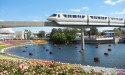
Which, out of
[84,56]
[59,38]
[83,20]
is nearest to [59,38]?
[59,38]

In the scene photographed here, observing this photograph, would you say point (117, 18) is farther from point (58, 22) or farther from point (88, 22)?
point (58, 22)

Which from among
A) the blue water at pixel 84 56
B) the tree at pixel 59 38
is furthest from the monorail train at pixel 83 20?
the tree at pixel 59 38

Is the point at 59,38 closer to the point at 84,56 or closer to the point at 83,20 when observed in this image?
the point at 83,20

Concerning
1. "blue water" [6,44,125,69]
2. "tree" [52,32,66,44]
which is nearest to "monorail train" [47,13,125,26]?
"blue water" [6,44,125,69]

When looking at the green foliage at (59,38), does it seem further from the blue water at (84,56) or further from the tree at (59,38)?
the blue water at (84,56)

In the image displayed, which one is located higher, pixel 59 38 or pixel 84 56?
pixel 84 56

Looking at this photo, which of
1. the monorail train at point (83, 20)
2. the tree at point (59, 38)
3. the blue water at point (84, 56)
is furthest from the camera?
the tree at point (59, 38)

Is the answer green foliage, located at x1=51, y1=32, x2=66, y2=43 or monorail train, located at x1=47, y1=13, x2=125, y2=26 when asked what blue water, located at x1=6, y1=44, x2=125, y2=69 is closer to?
monorail train, located at x1=47, y1=13, x2=125, y2=26

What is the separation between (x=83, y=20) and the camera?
7900 cm

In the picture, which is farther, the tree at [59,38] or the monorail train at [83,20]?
the tree at [59,38]

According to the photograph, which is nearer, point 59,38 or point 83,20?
point 83,20

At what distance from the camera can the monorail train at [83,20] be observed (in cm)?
7450

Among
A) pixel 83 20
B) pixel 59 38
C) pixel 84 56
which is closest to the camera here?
pixel 84 56

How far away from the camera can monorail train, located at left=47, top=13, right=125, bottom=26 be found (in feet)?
244
